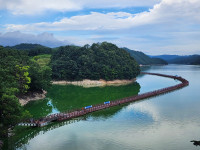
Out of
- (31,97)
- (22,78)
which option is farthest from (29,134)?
(31,97)

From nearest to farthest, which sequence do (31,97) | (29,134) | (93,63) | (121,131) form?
1. (29,134)
2. (121,131)
3. (31,97)
4. (93,63)

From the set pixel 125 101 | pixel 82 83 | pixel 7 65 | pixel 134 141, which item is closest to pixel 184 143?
pixel 134 141

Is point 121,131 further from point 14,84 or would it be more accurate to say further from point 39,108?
point 39,108

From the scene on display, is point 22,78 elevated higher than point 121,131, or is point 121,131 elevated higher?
point 22,78

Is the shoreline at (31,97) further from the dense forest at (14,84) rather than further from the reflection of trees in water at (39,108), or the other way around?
the reflection of trees in water at (39,108)

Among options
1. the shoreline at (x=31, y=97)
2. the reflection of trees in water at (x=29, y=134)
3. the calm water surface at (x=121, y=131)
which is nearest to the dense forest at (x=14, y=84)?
the shoreline at (x=31, y=97)

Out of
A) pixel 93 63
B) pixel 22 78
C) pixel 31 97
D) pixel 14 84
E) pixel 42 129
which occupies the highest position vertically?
pixel 93 63
